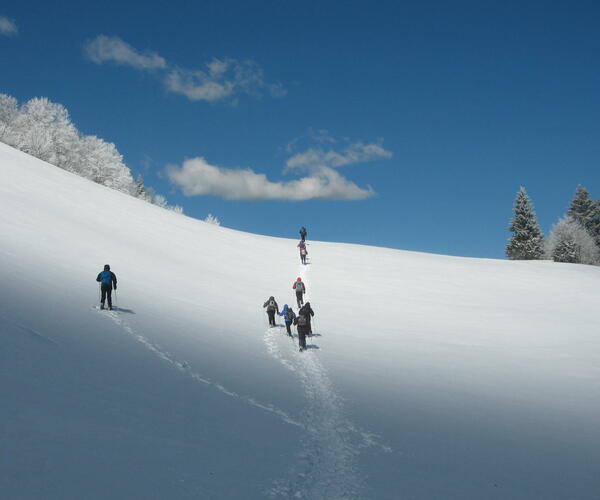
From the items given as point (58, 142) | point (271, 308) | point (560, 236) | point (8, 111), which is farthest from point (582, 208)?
point (8, 111)

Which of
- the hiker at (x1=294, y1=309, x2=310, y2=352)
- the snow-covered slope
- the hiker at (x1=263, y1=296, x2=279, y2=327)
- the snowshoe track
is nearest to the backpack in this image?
the snow-covered slope

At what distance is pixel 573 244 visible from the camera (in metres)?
56.0

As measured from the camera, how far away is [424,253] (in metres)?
42.1

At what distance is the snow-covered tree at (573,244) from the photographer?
180 feet

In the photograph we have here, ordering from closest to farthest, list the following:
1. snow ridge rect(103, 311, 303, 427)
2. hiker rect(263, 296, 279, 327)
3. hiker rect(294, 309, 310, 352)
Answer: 1. snow ridge rect(103, 311, 303, 427)
2. hiker rect(294, 309, 310, 352)
3. hiker rect(263, 296, 279, 327)

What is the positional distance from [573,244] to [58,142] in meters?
71.3

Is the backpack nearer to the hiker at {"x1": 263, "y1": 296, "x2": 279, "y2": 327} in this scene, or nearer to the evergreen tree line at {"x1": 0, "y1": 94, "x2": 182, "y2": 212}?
the hiker at {"x1": 263, "y1": 296, "x2": 279, "y2": 327}

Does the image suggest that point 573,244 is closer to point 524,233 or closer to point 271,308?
point 524,233

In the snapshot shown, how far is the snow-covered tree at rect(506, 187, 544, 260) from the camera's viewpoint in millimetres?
55344

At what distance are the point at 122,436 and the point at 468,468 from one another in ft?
14.8

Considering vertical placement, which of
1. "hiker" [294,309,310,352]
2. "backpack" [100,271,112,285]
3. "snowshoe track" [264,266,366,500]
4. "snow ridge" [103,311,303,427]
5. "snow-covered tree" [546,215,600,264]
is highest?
"snow-covered tree" [546,215,600,264]

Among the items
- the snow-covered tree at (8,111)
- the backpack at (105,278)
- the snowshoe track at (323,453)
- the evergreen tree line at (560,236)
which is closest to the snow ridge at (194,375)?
the snowshoe track at (323,453)

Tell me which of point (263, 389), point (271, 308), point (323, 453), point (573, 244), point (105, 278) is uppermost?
point (573, 244)

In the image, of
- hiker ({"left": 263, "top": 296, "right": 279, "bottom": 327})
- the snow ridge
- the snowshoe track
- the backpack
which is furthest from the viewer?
hiker ({"left": 263, "top": 296, "right": 279, "bottom": 327})
